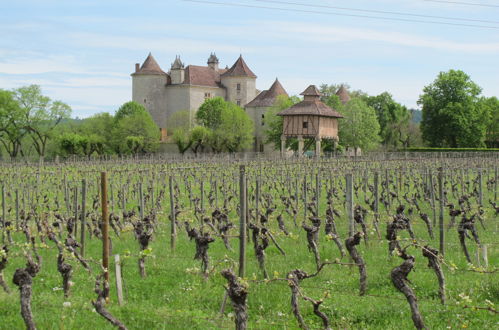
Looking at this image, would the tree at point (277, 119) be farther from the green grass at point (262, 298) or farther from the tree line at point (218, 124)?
the green grass at point (262, 298)

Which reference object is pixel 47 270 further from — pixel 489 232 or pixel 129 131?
pixel 129 131

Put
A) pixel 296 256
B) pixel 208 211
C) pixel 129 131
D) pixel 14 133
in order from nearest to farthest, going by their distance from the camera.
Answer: pixel 296 256 → pixel 208 211 → pixel 129 131 → pixel 14 133


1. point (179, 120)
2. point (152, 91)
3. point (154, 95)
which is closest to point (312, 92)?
point (179, 120)

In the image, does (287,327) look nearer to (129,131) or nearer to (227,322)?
(227,322)

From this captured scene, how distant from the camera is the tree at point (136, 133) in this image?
63.1 metres

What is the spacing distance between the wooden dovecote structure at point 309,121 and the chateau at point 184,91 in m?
17.6

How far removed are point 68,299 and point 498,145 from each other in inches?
3156

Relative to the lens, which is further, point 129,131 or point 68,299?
point 129,131

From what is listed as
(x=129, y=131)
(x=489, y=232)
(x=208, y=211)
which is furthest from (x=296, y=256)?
(x=129, y=131)

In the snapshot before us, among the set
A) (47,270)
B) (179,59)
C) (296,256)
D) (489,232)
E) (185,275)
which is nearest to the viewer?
(185,275)

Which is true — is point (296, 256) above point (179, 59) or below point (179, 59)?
below

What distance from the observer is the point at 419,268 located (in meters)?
8.64

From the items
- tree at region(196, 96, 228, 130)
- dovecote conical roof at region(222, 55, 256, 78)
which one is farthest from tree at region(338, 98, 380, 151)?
dovecote conical roof at region(222, 55, 256, 78)

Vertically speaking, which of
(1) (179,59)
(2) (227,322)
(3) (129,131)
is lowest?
(2) (227,322)
